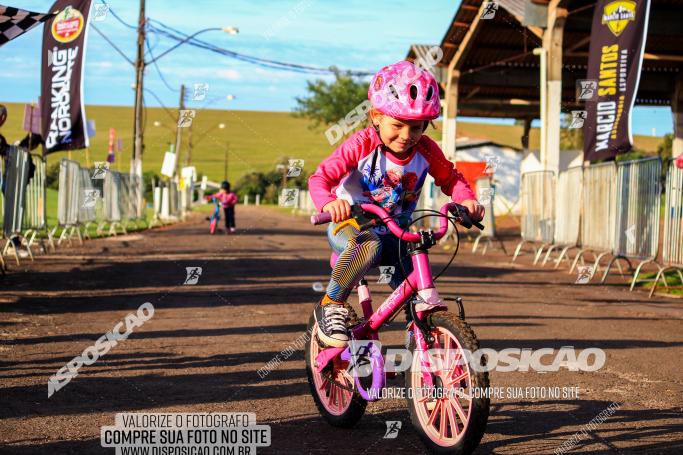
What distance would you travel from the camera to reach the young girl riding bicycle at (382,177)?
4891 millimetres

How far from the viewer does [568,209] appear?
18.4 meters

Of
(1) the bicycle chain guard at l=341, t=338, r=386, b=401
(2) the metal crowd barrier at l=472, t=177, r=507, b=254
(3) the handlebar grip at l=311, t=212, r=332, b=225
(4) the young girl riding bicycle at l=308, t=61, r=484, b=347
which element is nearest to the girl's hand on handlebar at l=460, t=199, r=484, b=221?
(4) the young girl riding bicycle at l=308, t=61, r=484, b=347

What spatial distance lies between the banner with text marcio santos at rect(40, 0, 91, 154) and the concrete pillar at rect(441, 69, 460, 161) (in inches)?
634

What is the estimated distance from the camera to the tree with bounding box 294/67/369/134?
274 ft

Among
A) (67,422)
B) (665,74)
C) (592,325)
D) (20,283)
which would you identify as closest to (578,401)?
(67,422)

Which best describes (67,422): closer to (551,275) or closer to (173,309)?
(173,309)

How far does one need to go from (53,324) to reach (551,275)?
10.2 metres

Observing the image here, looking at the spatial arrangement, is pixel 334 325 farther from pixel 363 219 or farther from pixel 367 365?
pixel 363 219

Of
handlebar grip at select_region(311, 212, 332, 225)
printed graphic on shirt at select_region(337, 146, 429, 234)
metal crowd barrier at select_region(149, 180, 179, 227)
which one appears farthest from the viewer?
metal crowd barrier at select_region(149, 180, 179, 227)

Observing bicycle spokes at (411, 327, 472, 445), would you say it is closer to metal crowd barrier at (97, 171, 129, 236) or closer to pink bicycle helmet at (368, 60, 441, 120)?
pink bicycle helmet at (368, 60, 441, 120)

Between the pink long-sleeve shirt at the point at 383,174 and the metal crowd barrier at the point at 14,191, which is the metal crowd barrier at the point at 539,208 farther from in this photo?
the pink long-sleeve shirt at the point at 383,174

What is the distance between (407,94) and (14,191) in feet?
38.6

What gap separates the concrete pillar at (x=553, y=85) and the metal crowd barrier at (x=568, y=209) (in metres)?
2.81

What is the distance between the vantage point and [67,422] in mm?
5457
